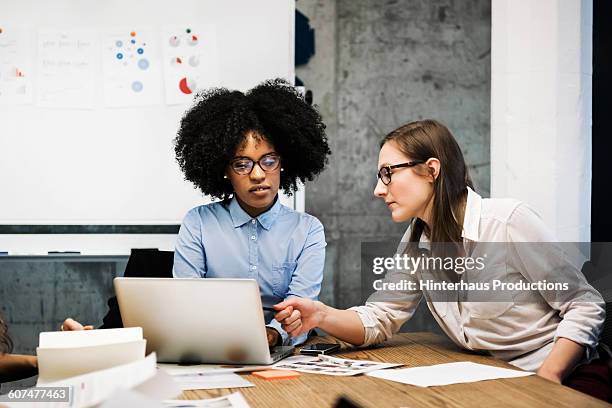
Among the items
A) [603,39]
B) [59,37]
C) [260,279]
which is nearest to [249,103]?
[260,279]

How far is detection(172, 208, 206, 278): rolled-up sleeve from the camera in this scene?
238 cm

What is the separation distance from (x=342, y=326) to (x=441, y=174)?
1.73 feet

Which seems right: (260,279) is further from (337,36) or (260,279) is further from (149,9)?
(337,36)

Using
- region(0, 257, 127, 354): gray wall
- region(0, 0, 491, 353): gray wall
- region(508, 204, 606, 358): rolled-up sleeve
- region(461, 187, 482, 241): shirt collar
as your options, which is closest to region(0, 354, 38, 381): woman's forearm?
region(461, 187, 482, 241): shirt collar

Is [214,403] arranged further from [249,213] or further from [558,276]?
[249,213]

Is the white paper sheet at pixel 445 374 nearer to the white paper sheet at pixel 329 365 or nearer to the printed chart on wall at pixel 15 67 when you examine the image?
the white paper sheet at pixel 329 365

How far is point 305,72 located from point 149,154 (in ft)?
3.62

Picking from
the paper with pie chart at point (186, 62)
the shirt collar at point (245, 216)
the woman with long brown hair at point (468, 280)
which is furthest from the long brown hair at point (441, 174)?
the paper with pie chart at point (186, 62)

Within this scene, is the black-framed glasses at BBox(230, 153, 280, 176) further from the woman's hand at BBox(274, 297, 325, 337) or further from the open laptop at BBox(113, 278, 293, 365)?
the open laptop at BBox(113, 278, 293, 365)

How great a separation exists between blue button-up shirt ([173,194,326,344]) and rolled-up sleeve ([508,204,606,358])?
2.36ft

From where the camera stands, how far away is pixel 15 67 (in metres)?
3.59

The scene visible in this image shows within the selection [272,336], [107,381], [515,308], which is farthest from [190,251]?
[107,381]

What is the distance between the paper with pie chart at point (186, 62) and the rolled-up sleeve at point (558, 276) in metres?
2.16

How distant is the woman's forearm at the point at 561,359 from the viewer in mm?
1756
